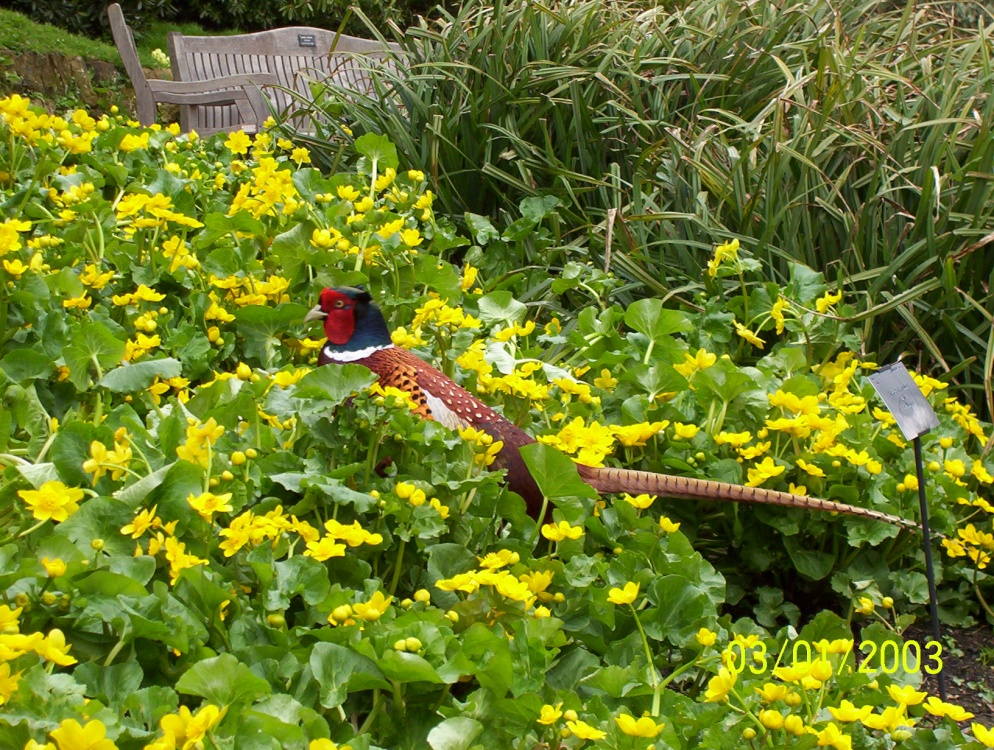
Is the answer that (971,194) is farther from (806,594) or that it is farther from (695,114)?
(806,594)

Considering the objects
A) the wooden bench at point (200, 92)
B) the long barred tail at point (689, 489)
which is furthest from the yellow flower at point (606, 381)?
the wooden bench at point (200, 92)

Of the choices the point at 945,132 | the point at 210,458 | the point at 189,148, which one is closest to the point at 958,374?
the point at 945,132

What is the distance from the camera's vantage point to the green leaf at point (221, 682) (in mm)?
1344

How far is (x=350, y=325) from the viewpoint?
8.25 feet

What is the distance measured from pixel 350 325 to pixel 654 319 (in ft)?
2.93

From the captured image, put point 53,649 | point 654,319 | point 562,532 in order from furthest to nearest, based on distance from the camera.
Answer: point 654,319 < point 562,532 < point 53,649

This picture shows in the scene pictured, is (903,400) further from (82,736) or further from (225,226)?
(225,226)

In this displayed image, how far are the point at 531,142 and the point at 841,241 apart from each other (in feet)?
4.79

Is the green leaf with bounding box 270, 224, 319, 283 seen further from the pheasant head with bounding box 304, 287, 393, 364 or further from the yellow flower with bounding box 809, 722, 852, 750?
the yellow flower with bounding box 809, 722, 852, 750

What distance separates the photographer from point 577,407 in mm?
2588

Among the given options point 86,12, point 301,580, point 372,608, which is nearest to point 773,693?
point 372,608

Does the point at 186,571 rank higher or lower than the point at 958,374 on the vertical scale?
higher

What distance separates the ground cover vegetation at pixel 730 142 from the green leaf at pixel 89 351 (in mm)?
1793

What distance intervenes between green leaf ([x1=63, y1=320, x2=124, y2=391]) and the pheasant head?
491mm
